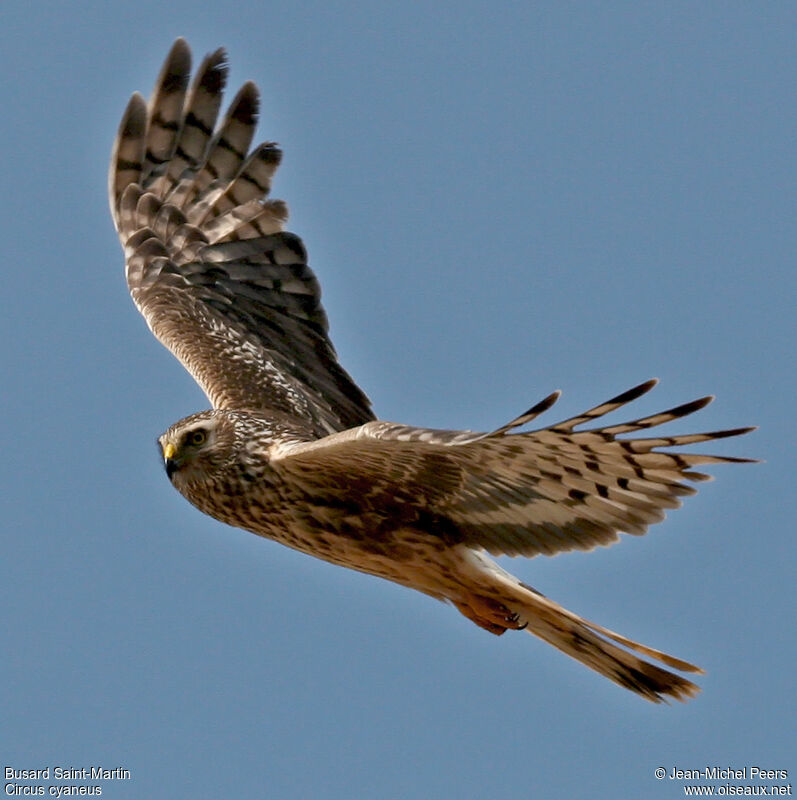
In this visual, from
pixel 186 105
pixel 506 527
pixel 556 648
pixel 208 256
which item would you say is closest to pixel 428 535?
pixel 506 527

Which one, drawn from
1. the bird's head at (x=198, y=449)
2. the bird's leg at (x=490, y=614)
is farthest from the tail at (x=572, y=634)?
the bird's head at (x=198, y=449)

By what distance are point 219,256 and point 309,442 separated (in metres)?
2.29

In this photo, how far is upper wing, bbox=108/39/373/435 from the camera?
9.44 metres

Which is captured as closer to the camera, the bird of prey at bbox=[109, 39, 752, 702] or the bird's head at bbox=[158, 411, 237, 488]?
the bird of prey at bbox=[109, 39, 752, 702]

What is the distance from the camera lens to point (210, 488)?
823 cm

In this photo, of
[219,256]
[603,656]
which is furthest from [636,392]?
[219,256]

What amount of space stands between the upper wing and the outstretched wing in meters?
1.55

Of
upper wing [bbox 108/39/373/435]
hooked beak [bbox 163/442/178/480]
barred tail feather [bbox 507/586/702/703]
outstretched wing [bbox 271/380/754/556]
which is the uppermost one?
upper wing [bbox 108/39/373/435]

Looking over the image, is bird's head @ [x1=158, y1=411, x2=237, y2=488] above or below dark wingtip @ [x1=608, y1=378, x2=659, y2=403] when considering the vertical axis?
above

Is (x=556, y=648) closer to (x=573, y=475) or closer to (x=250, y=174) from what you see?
(x=573, y=475)

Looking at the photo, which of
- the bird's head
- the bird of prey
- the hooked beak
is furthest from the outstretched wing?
the hooked beak

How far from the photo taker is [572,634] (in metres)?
8.03

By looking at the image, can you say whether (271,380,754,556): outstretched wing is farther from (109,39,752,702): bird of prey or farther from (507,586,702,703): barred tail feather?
(507,586,702,703): barred tail feather

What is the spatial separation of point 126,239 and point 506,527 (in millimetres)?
3623
